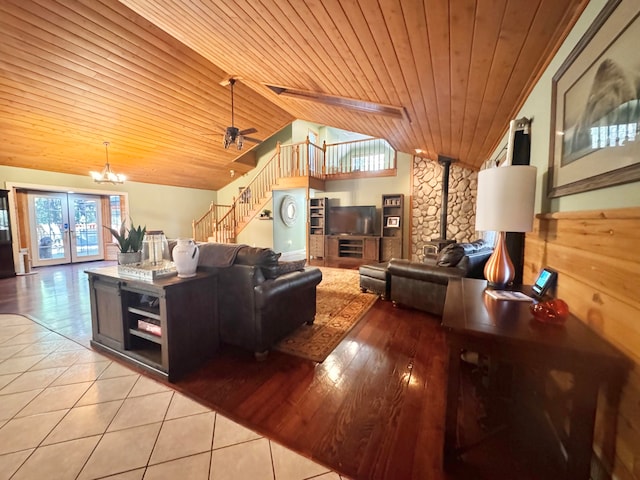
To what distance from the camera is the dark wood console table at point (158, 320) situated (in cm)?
191

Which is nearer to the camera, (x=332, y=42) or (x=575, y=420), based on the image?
(x=575, y=420)

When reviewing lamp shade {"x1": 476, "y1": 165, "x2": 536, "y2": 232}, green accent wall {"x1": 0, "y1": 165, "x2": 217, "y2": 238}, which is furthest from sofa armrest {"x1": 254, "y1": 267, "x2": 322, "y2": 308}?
green accent wall {"x1": 0, "y1": 165, "x2": 217, "y2": 238}

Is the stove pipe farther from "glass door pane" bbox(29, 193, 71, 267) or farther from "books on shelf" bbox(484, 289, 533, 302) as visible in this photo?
"glass door pane" bbox(29, 193, 71, 267)

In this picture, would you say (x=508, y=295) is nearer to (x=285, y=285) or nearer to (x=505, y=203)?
(x=505, y=203)

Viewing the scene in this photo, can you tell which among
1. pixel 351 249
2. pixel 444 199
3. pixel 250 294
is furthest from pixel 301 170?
pixel 250 294

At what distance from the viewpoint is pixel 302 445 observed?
141 centimetres

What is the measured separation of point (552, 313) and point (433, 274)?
6.61 ft

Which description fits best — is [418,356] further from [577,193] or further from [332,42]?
[332,42]

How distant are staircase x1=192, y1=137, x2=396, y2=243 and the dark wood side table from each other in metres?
6.05

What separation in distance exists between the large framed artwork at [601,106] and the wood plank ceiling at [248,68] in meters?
0.31

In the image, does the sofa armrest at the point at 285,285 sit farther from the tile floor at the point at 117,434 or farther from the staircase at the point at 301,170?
the staircase at the point at 301,170

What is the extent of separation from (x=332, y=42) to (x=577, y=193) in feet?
6.74

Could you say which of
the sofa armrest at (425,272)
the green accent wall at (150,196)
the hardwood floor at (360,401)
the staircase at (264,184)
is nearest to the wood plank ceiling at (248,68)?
the green accent wall at (150,196)

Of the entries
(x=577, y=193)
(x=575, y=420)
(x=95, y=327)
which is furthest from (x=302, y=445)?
(x=95, y=327)
